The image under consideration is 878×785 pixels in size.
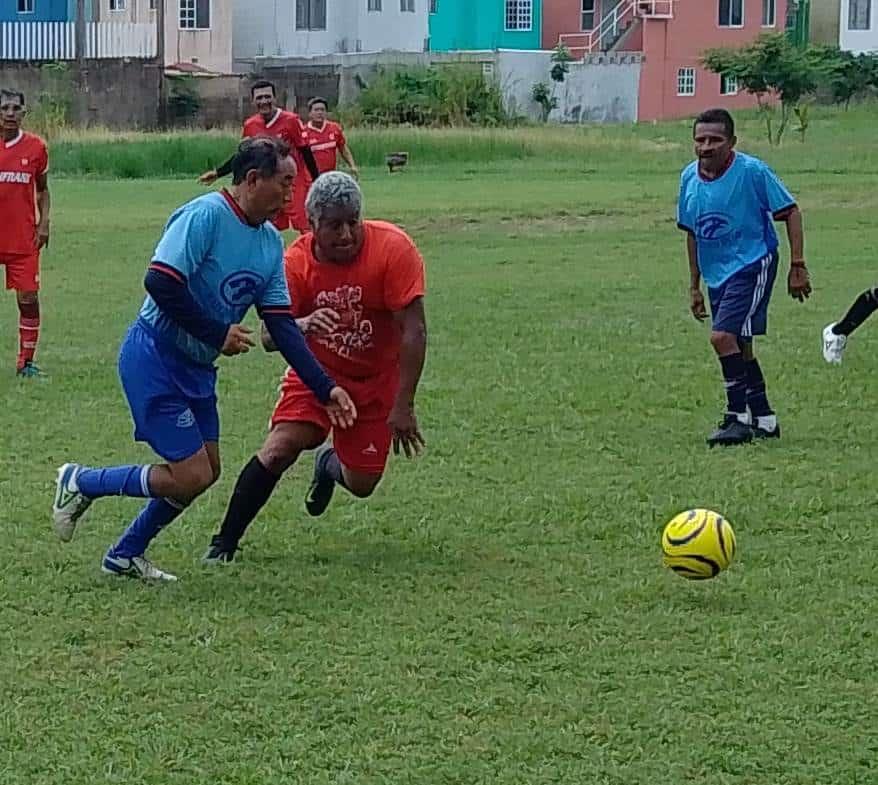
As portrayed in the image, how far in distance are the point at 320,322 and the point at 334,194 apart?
547 mm

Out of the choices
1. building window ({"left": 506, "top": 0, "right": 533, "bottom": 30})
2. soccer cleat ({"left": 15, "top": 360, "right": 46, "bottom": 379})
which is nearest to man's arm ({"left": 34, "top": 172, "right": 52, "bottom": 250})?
soccer cleat ({"left": 15, "top": 360, "right": 46, "bottom": 379})

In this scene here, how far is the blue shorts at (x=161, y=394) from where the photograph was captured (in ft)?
21.5

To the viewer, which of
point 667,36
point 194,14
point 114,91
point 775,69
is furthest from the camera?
point 667,36

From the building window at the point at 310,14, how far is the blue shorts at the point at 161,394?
53168 mm

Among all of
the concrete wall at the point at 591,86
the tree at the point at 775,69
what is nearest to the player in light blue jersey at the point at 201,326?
the tree at the point at 775,69

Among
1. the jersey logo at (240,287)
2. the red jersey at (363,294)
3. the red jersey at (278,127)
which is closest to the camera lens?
the jersey logo at (240,287)

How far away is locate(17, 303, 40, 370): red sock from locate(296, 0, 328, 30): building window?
47.9 metres

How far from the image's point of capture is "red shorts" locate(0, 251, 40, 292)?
38.8ft

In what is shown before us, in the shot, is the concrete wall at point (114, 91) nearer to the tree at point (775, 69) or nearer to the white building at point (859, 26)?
the tree at point (775, 69)

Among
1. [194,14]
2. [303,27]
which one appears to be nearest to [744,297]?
[194,14]

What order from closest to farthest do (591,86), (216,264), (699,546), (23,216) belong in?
1. (216,264)
2. (699,546)
3. (23,216)
4. (591,86)

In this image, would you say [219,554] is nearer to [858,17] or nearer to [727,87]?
[727,87]

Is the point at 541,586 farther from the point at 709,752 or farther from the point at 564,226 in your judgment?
the point at 564,226

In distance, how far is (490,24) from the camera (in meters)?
64.9
